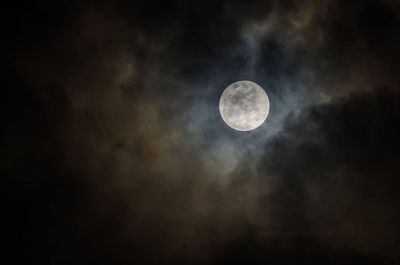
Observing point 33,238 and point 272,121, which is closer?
point 272,121

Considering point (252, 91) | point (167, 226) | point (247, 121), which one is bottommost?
point (167, 226)

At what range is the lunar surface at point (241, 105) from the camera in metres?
13.6

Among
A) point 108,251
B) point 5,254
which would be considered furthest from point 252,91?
point 5,254

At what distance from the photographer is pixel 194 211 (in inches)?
586

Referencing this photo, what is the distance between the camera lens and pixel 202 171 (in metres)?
14.5

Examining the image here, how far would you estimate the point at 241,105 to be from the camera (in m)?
13.9

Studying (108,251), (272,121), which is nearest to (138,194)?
(108,251)

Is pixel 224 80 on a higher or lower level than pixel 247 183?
higher

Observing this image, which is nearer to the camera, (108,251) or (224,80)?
(224,80)

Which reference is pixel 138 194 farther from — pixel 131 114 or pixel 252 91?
pixel 252 91

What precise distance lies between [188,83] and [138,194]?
621 centimetres

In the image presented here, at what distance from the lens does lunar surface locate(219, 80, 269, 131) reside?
13594mm

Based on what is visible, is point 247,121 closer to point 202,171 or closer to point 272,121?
point 272,121

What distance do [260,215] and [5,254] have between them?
13154 millimetres
